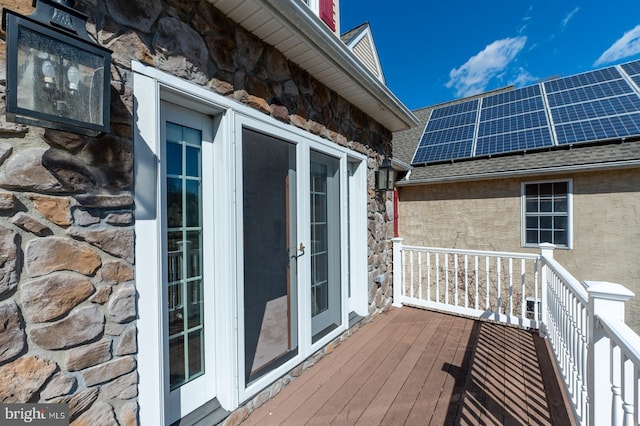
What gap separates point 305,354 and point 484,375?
1.62 meters

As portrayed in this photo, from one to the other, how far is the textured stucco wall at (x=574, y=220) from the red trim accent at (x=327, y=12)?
4.67 metres

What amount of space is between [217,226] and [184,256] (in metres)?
0.28

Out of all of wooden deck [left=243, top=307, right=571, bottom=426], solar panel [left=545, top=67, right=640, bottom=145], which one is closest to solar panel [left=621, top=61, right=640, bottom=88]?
solar panel [left=545, top=67, right=640, bottom=145]

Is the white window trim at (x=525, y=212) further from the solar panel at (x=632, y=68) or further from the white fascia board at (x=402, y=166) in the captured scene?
the solar panel at (x=632, y=68)

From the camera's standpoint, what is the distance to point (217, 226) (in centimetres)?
207

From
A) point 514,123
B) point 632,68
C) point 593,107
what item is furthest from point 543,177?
point 632,68

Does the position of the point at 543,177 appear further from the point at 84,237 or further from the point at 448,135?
the point at 84,237

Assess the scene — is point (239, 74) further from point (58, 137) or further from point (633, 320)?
point (633, 320)

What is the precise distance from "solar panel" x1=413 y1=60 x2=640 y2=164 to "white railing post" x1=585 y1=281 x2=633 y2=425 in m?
5.94

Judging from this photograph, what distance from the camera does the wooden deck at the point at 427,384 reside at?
86.4 inches

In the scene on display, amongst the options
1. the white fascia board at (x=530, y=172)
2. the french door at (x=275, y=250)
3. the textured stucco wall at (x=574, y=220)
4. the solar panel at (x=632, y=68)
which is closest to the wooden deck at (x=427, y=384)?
the french door at (x=275, y=250)

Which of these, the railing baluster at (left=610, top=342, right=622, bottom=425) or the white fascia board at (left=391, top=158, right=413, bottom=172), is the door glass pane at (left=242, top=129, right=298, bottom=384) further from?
the white fascia board at (left=391, top=158, right=413, bottom=172)

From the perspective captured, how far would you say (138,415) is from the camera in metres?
1.58

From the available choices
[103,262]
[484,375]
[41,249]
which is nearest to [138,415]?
[103,262]
